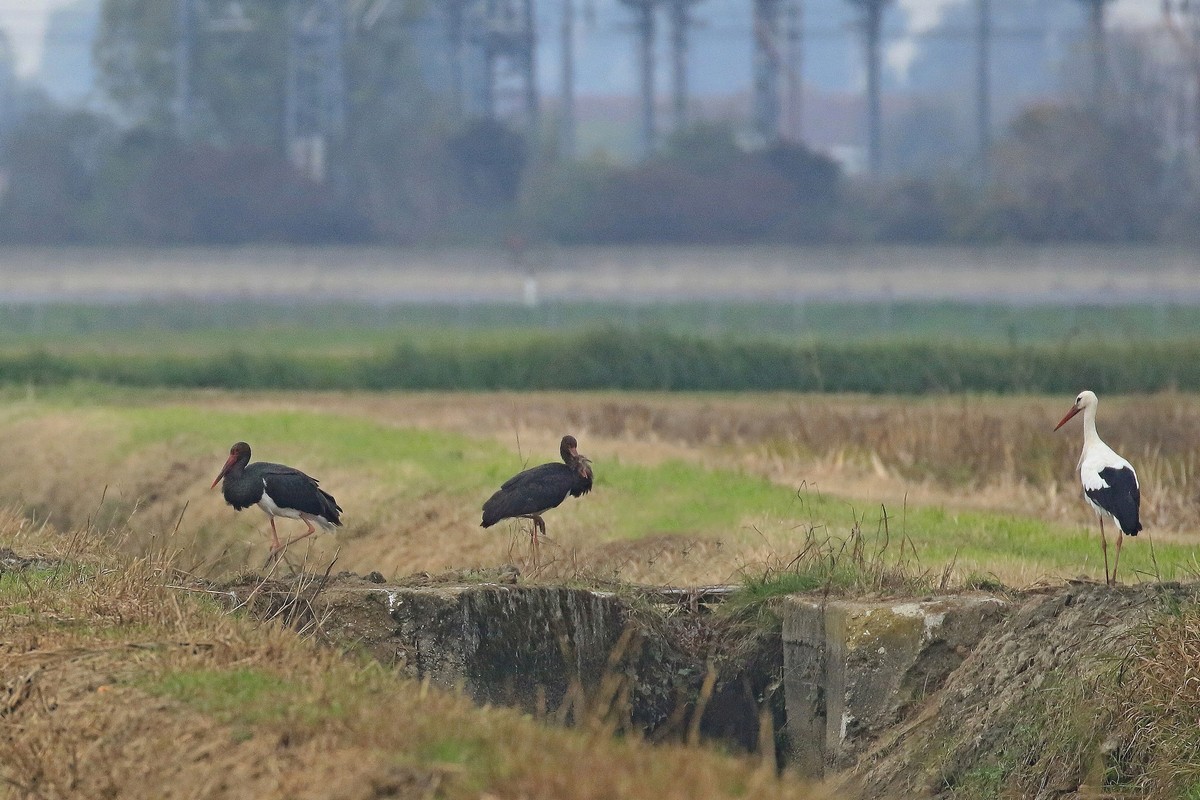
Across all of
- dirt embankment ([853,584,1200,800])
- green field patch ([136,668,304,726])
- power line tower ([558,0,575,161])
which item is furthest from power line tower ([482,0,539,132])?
green field patch ([136,668,304,726])

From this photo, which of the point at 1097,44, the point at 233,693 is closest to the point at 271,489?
the point at 233,693

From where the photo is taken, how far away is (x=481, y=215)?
87562 millimetres

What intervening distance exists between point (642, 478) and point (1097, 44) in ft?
238

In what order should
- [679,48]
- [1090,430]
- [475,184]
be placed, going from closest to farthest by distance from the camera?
1. [1090,430]
2. [475,184]
3. [679,48]

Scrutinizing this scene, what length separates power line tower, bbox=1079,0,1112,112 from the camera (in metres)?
87.9

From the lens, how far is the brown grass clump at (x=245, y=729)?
793cm

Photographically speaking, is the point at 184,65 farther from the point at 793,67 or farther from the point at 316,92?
the point at 793,67

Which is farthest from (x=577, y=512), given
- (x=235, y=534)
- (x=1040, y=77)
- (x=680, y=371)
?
(x=1040, y=77)

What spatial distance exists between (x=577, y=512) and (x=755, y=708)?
18.6 ft

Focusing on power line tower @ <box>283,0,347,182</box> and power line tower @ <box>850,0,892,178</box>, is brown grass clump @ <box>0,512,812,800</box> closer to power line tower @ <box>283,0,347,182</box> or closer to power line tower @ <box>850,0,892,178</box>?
power line tower @ <box>283,0,347,182</box>

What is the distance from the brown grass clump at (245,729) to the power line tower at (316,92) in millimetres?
78278

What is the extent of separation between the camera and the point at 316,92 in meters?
92.8

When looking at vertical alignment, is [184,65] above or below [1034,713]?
above

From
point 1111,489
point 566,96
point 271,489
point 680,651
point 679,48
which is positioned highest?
point 679,48
